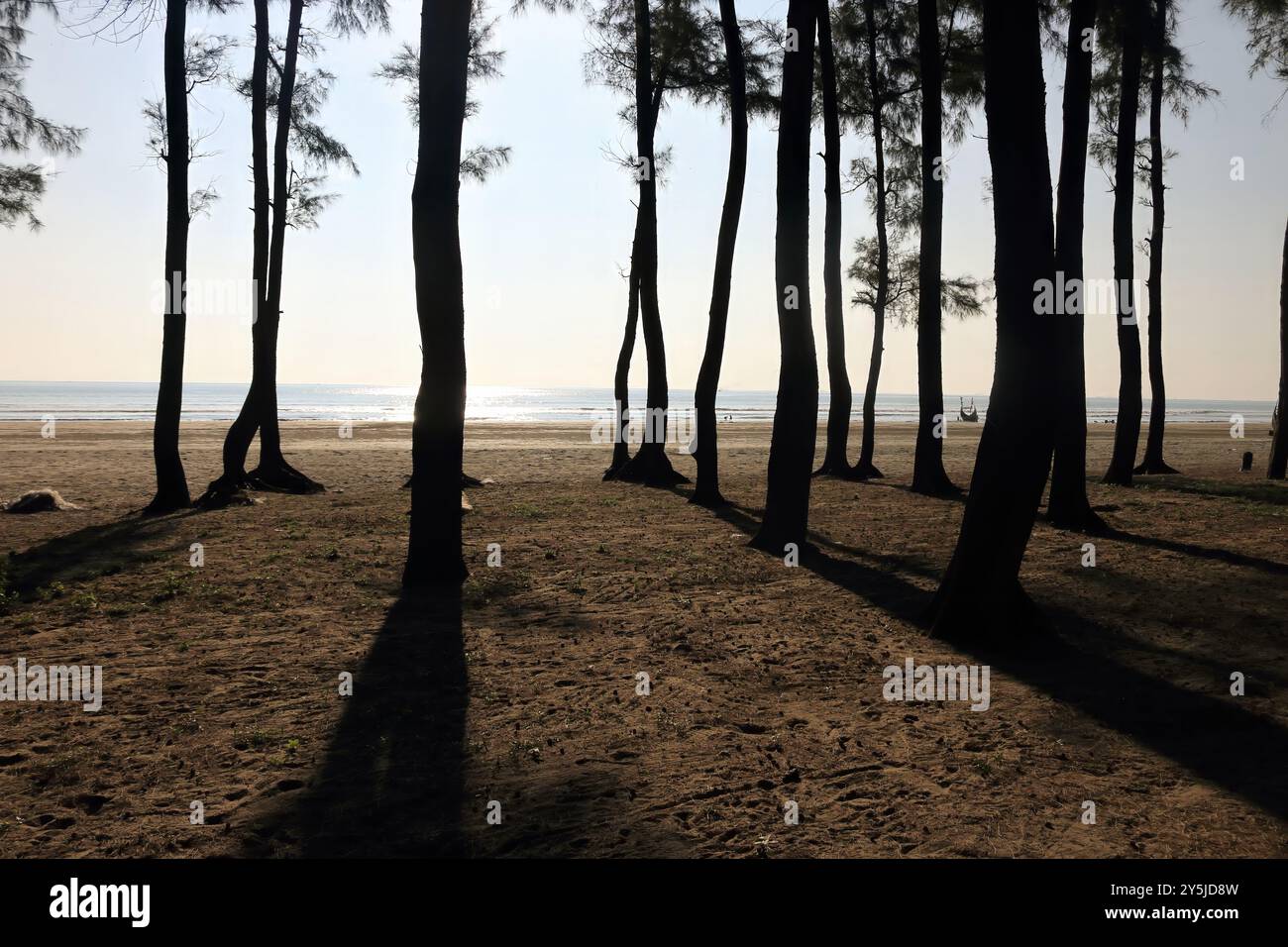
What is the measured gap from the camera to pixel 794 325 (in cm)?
1170

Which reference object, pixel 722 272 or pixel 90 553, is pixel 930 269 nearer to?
pixel 722 272

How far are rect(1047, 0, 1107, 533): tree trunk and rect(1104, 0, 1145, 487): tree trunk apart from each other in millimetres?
4241

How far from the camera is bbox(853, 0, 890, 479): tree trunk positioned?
2211cm

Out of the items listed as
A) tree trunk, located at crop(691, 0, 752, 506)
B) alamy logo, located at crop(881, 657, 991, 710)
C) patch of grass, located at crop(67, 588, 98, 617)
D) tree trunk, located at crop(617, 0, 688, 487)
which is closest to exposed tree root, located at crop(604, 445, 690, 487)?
tree trunk, located at crop(617, 0, 688, 487)

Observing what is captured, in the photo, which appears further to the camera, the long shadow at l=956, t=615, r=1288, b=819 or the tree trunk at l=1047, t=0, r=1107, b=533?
the tree trunk at l=1047, t=0, r=1107, b=533

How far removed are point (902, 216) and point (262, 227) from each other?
1661 centimetres

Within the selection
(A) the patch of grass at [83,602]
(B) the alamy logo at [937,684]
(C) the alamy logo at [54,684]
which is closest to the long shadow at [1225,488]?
(B) the alamy logo at [937,684]

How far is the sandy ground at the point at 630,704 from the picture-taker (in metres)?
4.13

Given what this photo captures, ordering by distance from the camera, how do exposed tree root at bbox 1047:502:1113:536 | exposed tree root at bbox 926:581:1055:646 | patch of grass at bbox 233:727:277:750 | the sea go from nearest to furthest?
patch of grass at bbox 233:727:277:750
exposed tree root at bbox 926:581:1055:646
exposed tree root at bbox 1047:502:1113:536
the sea

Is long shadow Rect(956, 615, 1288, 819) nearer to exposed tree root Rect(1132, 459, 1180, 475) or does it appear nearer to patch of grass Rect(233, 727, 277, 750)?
patch of grass Rect(233, 727, 277, 750)

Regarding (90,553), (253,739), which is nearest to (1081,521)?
(253,739)
